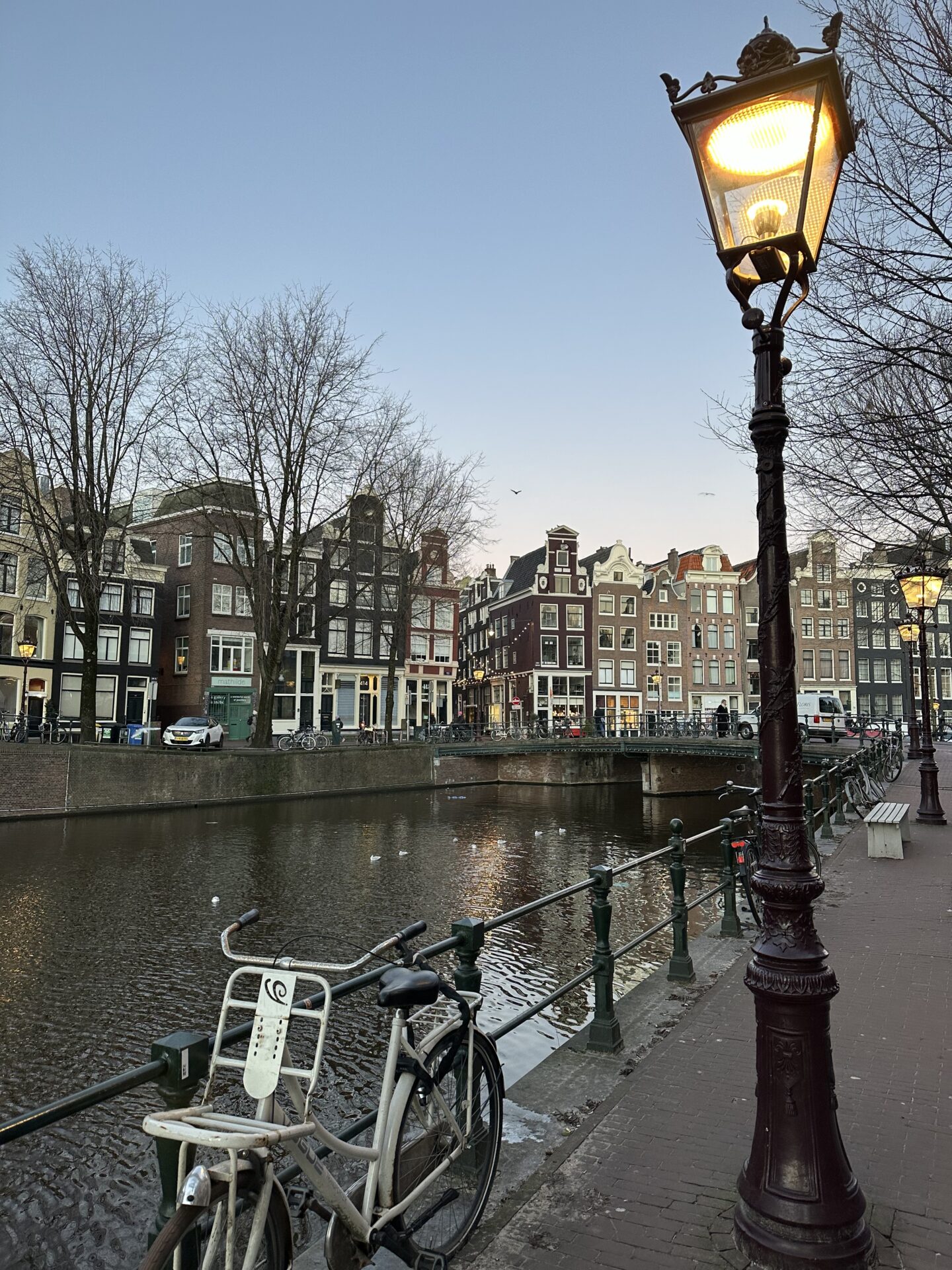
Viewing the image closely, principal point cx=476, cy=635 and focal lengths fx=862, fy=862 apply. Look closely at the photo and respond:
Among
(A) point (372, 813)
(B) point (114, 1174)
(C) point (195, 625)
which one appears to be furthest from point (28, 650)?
(B) point (114, 1174)

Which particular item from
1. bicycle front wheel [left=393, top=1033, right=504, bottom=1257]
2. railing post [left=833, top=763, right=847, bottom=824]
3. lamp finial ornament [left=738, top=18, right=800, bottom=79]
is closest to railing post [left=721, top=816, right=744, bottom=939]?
bicycle front wheel [left=393, top=1033, right=504, bottom=1257]

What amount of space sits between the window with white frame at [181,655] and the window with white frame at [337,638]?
779 centimetres

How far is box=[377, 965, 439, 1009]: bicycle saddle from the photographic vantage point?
300cm

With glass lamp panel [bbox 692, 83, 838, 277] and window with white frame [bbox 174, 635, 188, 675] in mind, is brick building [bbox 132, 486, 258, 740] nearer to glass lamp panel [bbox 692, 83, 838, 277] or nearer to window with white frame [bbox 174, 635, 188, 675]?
window with white frame [bbox 174, 635, 188, 675]

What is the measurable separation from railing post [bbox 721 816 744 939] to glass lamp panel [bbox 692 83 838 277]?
244 inches

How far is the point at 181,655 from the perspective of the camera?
45.8 m

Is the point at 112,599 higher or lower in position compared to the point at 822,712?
Answer: higher

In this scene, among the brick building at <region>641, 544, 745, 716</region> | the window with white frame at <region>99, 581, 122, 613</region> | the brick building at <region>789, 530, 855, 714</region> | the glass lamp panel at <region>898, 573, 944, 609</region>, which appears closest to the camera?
the glass lamp panel at <region>898, 573, 944, 609</region>

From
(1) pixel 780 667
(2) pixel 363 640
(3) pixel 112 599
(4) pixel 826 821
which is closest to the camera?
(1) pixel 780 667

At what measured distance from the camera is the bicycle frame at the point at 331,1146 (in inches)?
88.2

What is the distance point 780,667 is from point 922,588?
14115mm

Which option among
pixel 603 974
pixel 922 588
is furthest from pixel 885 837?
pixel 603 974

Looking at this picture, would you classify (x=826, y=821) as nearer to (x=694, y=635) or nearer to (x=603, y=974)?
(x=603, y=974)

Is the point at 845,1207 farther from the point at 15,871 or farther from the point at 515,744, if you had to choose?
the point at 515,744
